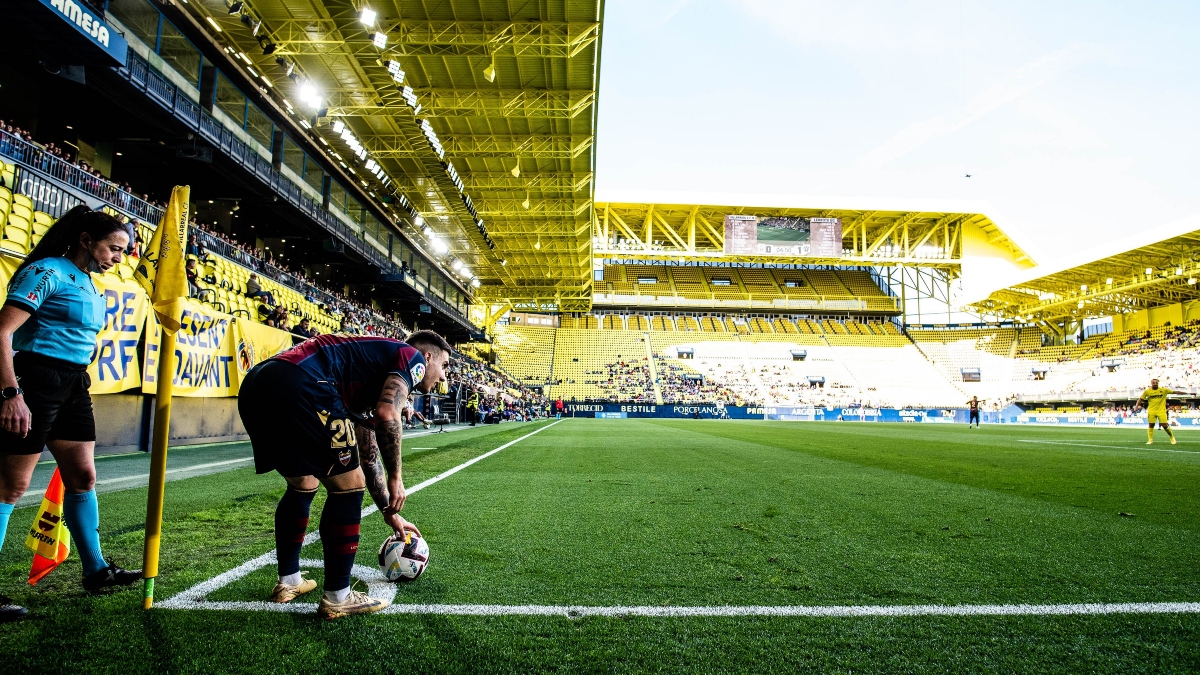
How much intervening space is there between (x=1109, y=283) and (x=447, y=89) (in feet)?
155

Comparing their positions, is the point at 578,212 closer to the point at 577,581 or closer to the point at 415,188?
the point at 415,188

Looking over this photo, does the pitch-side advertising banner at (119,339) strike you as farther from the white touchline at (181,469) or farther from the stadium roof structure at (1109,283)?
the stadium roof structure at (1109,283)

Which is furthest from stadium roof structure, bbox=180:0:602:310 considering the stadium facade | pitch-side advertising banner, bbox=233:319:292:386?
pitch-side advertising banner, bbox=233:319:292:386

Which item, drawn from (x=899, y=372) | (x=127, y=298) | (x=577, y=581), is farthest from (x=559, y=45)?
(x=899, y=372)

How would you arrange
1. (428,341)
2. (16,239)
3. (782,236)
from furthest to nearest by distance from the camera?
(782,236) → (16,239) → (428,341)

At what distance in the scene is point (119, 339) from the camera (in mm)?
8625

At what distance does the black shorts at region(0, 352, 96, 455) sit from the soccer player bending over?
790 millimetres

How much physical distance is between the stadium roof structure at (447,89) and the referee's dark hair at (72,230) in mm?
14574

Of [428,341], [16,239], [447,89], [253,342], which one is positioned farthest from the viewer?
[447,89]

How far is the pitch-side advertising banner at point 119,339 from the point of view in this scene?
8.27 metres

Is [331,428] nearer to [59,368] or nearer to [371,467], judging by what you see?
[371,467]

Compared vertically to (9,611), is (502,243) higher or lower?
higher

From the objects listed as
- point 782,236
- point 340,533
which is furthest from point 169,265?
point 782,236

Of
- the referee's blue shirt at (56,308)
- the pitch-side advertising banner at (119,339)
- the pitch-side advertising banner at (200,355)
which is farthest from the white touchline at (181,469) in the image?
the referee's blue shirt at (56,308)
